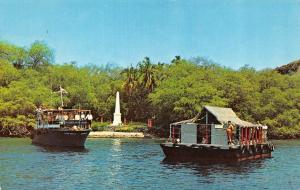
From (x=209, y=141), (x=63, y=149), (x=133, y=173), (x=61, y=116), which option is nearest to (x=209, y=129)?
(x=209, y=141)

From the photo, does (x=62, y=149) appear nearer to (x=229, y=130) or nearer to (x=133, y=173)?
(x=229, y=130)

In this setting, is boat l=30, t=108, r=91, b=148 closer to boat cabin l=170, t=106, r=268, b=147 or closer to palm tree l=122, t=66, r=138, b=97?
boat cabin l=170, t=106, r=268, b=147

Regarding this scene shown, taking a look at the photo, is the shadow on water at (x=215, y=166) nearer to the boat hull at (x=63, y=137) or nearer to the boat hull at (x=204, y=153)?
the boat hull at (x=204, y=153)

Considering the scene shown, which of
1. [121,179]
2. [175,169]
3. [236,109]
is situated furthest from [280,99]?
[121,179]

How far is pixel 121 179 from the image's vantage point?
3569 centimetres

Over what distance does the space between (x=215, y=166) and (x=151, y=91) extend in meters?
70.9

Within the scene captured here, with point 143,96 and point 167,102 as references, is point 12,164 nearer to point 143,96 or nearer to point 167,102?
point 167,102

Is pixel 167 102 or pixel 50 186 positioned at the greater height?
pixel 167 102

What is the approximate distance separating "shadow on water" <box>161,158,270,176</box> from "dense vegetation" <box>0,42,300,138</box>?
43.3 metres

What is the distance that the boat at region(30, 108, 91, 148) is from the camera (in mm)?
63781

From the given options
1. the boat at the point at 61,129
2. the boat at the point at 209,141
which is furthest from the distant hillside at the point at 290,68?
the boat at the point at 209,141

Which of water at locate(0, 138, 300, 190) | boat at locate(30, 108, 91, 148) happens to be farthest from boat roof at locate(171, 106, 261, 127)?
boat at locate(30, 108, 91, 148)

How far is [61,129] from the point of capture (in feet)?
211

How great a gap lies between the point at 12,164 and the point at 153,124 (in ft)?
203
